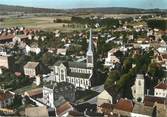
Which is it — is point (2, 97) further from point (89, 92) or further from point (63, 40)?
point (63, 40)

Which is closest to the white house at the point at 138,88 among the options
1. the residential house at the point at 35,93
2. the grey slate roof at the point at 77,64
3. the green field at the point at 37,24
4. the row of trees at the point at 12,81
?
the residential house at the point at 35,93

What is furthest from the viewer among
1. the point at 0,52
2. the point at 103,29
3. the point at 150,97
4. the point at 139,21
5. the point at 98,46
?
the point at 139,21

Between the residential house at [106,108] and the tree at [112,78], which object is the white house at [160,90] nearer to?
the tree at [112,78]

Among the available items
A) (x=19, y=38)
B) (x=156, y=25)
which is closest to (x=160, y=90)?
(x=19, y=38)

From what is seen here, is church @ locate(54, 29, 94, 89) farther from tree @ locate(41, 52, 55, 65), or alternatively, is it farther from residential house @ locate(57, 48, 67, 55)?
residential house @ locate(57, 48, 67, 55)

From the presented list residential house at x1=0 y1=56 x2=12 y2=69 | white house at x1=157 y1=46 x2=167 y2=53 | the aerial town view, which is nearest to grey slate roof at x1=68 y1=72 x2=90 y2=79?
the aerial town view

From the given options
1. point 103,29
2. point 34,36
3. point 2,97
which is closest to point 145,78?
point 2,97

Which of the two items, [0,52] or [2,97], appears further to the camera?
[0,52]

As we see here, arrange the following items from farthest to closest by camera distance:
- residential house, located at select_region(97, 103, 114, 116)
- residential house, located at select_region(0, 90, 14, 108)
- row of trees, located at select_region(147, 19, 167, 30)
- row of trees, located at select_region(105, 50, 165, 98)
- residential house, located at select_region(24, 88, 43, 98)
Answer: row of trees, located at select_region(147, 19, 167, 30), row of trees, located at select_region(105, 50, 165, 98), residential house, located at select_region(24, 88, 43, 98), residential house, located at select_region(0, 90, 14, 108), residential house, located at select_region(97, 103, 114, 116)
